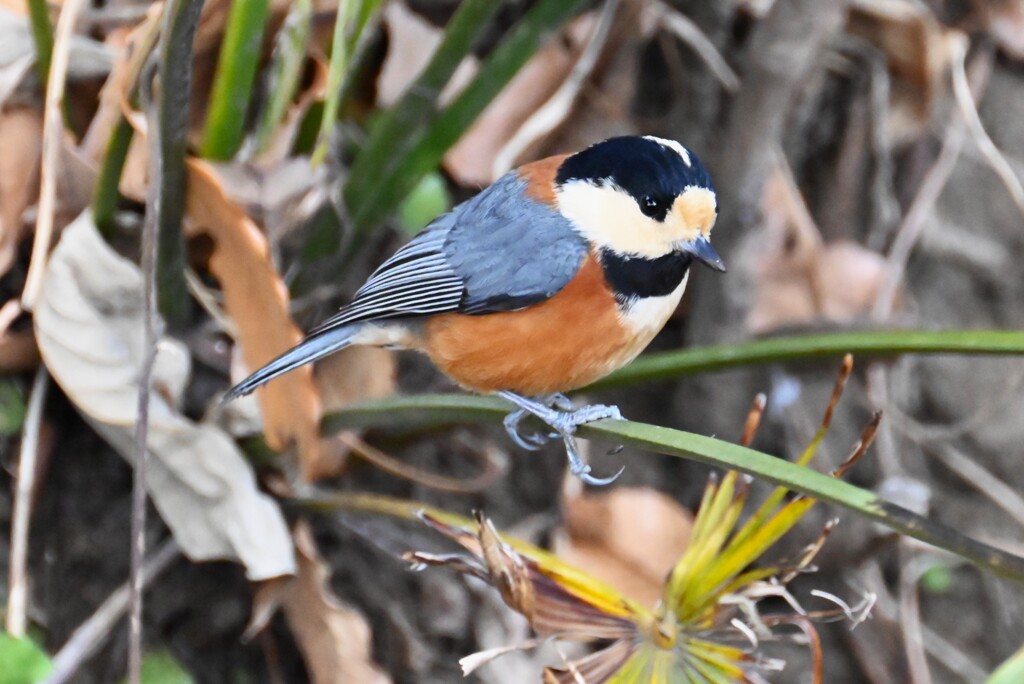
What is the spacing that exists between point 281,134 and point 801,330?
4.07 feet

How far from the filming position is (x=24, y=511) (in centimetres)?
194

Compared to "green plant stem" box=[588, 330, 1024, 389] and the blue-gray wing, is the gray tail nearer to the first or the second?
the blue-gray wing

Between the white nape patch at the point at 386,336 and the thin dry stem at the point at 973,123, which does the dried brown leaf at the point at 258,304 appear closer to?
the white nape patch at the point at 386,336

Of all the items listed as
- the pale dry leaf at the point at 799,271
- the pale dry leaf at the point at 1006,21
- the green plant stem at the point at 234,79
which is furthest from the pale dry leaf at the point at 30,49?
the pale dry leaf at the point at 1006,21

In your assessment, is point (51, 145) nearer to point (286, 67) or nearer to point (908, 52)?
point (286, 67)

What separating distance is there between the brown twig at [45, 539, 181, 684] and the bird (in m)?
0.48

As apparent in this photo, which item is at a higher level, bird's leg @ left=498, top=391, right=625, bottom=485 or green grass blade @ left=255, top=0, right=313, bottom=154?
green grass blade @ left=255, top=0, right=313, bottom=154

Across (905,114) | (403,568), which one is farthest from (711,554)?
(905,114)

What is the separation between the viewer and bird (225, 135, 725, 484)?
1.79 meters

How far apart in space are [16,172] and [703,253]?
1.29 metres

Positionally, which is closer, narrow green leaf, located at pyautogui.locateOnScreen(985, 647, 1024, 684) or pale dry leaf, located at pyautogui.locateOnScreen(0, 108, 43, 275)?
narrow green leaf, located at pyautogui.locateOnScreen(985, 647, 1024, 684)

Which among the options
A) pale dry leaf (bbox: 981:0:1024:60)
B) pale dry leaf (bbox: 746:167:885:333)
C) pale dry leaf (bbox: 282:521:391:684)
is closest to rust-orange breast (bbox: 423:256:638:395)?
pale dry leaf (bbox: 282:521:391:684)

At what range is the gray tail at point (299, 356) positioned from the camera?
1811mm

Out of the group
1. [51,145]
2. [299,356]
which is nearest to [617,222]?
[299,356]
